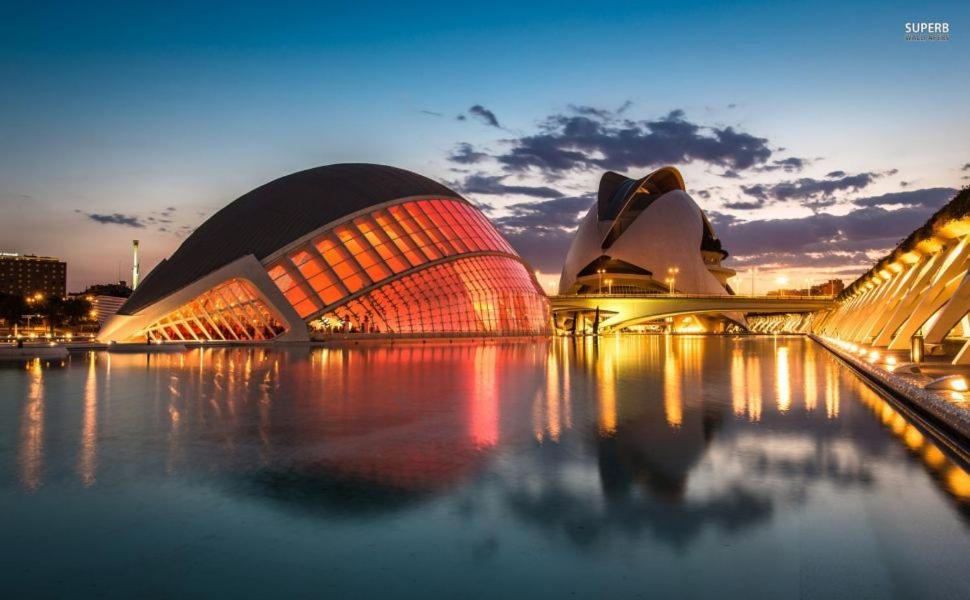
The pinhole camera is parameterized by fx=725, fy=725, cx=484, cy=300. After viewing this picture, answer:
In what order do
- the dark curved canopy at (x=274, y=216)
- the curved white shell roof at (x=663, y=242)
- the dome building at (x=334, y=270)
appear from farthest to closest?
1. the curved white shell roof at (x=663, y=242)
2. the dark curved canopy at (x=274, y=216)
3. the dome building at (x=334, y=270)

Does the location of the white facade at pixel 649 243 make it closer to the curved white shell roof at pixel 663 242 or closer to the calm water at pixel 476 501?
the curved white shell roof at pixel 663 242

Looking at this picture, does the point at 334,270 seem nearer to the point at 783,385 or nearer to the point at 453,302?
the point at 453,302

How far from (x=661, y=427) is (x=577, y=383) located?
7.19m

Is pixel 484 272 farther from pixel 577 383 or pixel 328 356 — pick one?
pixel 577 383

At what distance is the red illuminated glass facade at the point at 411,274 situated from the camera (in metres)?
41.2

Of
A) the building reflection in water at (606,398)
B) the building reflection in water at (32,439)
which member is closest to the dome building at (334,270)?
the building reflection in water at (606,398)

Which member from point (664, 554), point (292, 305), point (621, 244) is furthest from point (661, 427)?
point (621, 244)

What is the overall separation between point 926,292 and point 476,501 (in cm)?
2447

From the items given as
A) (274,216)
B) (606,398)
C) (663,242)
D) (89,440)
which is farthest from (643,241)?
(89,440)

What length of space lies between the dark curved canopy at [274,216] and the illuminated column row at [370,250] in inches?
37.9

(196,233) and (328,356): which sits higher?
(196,233)

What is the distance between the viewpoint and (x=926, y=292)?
24.9 metres

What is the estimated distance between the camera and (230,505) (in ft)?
18.7

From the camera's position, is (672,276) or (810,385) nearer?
(810,385)
